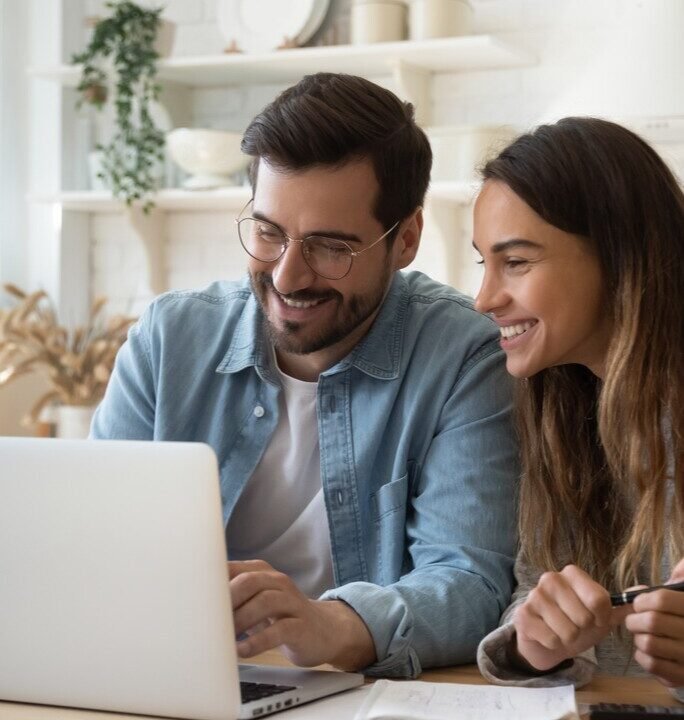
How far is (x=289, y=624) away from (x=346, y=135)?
2.36ft

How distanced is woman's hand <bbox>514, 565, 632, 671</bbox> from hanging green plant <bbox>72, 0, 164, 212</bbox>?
2267mm

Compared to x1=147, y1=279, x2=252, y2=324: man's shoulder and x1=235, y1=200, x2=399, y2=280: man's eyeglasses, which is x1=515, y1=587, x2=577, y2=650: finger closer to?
x1=235, y1=200, x2=399, y2=280: man's eyeglasses

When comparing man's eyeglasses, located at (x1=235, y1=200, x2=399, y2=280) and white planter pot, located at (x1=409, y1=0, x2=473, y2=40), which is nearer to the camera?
man's eyeglasses, located at (x1=235, y1=200, x2=399, y2=280)

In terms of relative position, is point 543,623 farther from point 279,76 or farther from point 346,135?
point 279,76

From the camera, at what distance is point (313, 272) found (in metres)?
1.62

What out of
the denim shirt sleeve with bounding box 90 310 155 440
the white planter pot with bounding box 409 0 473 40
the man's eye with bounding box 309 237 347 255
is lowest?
the denim shirt sleeve with bounding box 90 310 155 440

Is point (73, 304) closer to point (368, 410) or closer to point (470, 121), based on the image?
point (470, 121)

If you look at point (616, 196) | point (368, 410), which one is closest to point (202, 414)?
point (368, 410)

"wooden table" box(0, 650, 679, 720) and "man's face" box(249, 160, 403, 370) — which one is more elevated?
"man's face" box(249, 160, 403, 370)

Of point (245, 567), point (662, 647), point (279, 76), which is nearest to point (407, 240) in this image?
point (245, 567)

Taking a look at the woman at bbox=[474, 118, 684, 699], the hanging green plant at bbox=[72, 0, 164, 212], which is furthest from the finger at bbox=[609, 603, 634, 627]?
the hanging green plant at bbox=[72, 0, 164, 212]

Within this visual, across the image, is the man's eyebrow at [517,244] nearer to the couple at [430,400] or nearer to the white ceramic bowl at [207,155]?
the couple at [430,400]

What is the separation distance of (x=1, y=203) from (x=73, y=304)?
1.26 ft

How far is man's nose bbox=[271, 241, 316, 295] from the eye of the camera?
5.24ft
